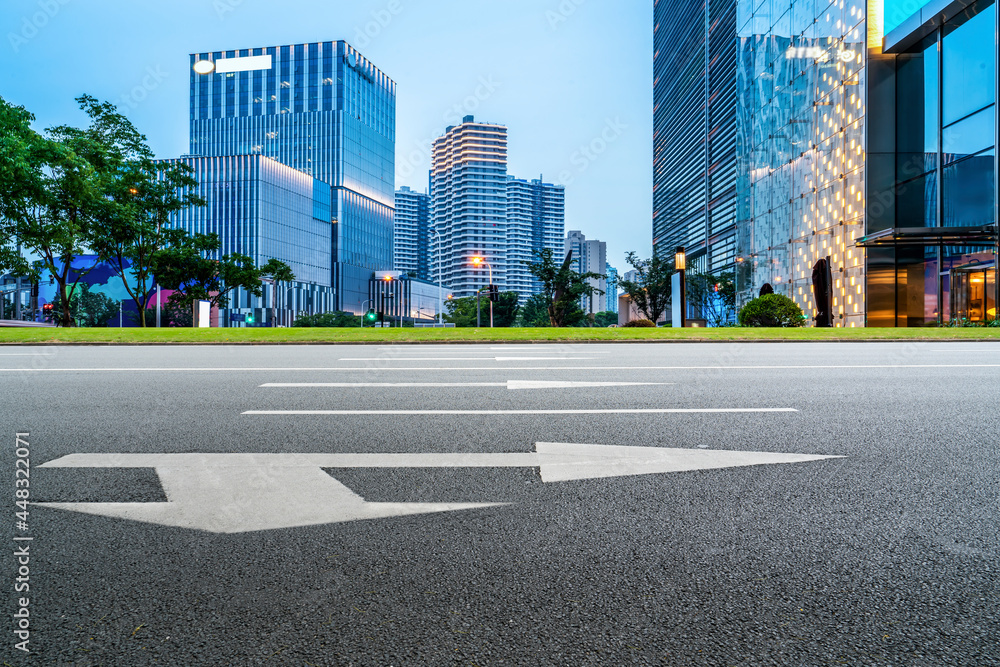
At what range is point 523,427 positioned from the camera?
5207 millimetres

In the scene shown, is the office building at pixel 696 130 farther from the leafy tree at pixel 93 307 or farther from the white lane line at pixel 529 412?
the leafy tree at pixel 93 307

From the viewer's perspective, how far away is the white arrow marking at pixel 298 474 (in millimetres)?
3059

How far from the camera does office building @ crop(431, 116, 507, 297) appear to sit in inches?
5861

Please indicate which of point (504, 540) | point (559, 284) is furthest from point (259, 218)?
point (504, 540)

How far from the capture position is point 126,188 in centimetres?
3497

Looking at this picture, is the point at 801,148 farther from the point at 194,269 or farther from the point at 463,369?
the point at 194,269

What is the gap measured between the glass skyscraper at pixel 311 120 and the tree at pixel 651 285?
317 feet

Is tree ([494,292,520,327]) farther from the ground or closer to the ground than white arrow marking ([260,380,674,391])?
farther from the ground

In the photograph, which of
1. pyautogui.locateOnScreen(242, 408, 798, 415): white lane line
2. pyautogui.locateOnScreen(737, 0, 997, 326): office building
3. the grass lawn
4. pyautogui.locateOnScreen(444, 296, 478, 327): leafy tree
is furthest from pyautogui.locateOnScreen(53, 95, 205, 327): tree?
pyautogui.locateOnScreen(444, 296, 478, 327): leafy tree

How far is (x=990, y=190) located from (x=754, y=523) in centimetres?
3114

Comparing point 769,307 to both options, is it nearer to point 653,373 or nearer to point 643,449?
point 653,373

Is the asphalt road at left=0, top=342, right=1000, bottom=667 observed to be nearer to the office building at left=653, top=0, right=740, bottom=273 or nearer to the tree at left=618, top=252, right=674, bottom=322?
the tree at left=618, top=252, right=674, bottom=322

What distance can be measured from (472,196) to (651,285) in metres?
101

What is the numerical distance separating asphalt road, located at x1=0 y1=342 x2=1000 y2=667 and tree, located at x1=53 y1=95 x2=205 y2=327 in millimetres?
32628
